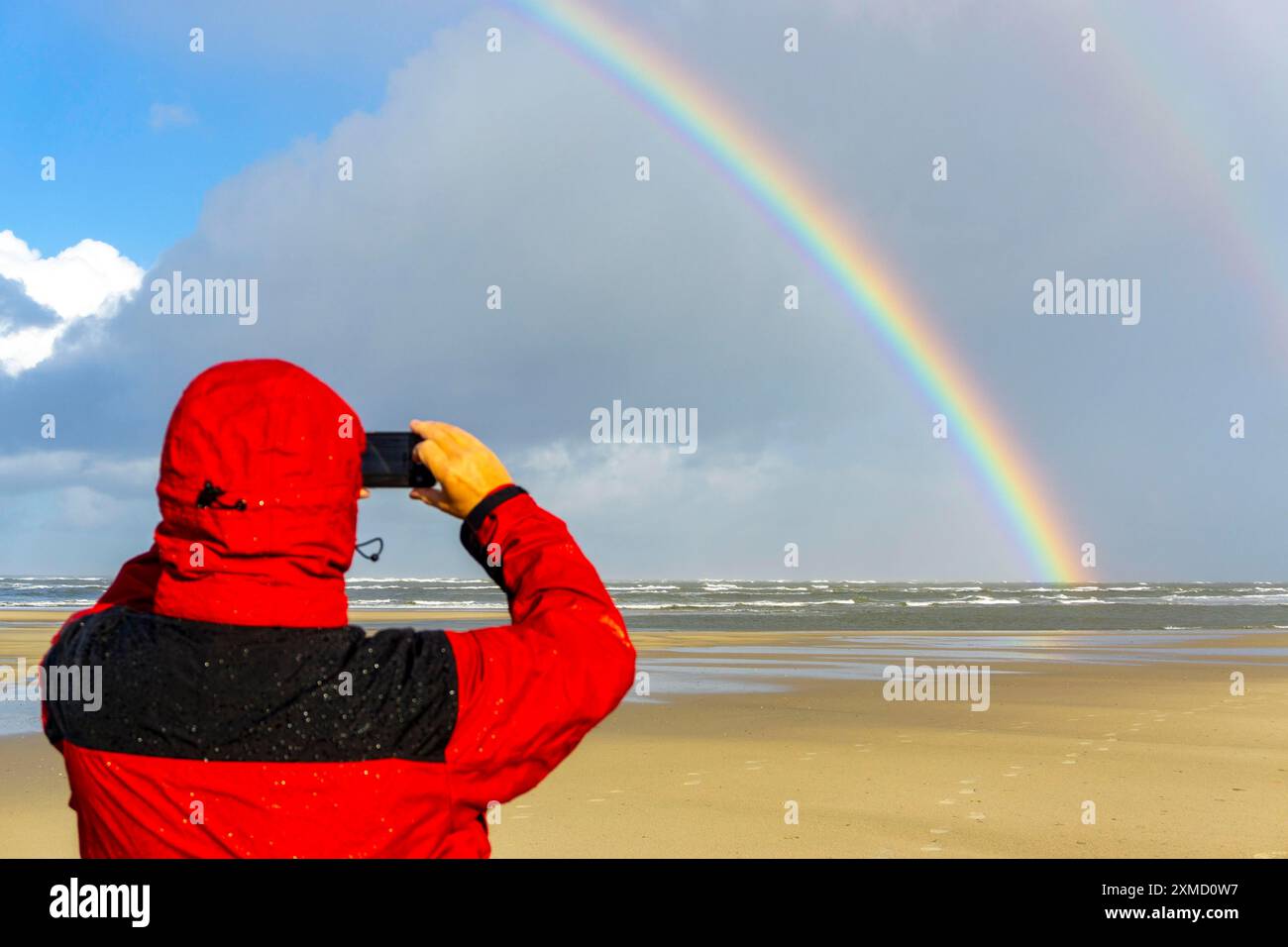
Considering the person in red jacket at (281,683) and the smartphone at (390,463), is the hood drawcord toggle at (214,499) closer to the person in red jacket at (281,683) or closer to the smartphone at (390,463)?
the person in red jacket at (281,683)

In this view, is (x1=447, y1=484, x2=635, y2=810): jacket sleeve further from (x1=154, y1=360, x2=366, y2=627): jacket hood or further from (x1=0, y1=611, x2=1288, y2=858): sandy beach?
(x1=0, y1=611, x2=1288, y2=858): sandy beach

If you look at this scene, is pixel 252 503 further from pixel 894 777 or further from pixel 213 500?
pixel 894 777

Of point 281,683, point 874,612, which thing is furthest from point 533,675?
point 874,612

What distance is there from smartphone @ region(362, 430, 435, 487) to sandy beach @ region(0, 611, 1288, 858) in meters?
4.99

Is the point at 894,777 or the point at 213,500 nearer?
the point at 213,500

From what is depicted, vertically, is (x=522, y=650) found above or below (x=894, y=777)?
above

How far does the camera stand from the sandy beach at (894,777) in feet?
21.4

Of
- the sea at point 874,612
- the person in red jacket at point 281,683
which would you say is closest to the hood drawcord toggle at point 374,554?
the person in red jacket at point 281,683

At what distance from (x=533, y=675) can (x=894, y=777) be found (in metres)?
7.73

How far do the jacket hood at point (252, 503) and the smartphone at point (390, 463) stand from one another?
0.10m

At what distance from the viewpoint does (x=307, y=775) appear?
1.38m

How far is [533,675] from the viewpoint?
1.41 metres

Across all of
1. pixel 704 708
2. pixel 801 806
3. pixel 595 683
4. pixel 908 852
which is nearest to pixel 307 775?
pixel 595 683

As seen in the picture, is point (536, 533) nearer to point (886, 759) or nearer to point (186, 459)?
point (186, 459)
